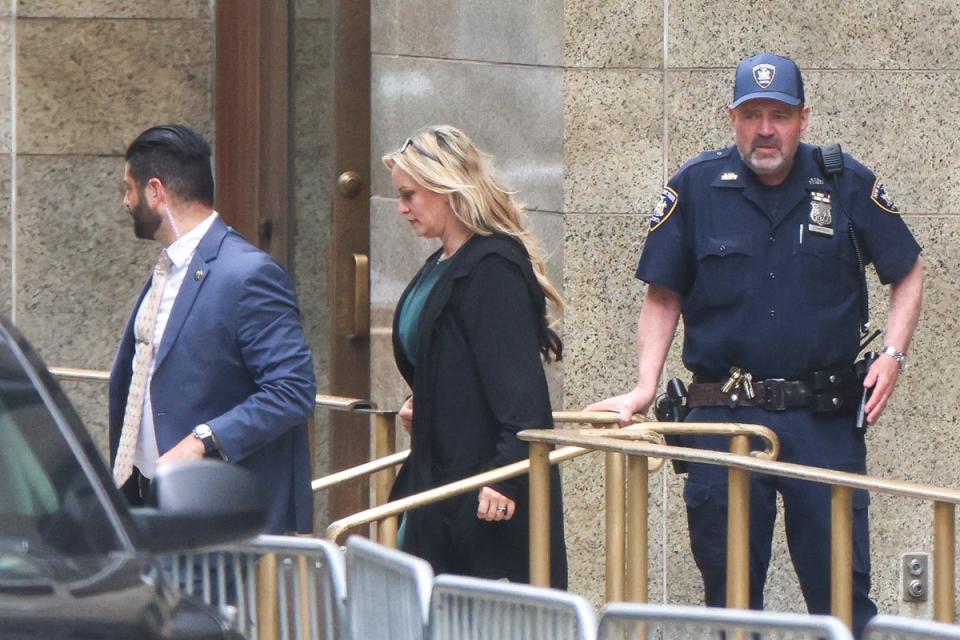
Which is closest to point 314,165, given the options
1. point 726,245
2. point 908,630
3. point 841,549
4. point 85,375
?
point 85,375

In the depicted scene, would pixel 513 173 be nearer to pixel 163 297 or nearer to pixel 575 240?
pixel 575 240

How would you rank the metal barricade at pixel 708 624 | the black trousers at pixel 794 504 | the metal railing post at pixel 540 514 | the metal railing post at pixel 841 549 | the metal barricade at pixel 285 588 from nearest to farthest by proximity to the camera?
the metal barricade at pixel 708 624 < the metal barricade at pixel 285 588 < the metal railing post at pixel 841 549 < the metal railing post at pixel 540 514 < the black trousers at pixel 794 504

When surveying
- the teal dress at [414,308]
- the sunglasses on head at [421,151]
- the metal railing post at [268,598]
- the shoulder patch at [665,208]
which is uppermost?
the sunglasses on head at [421,151]

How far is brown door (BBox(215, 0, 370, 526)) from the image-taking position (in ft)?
25.6

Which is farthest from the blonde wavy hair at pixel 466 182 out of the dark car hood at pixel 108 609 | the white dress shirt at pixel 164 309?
the dark car hood at pixel 108 609

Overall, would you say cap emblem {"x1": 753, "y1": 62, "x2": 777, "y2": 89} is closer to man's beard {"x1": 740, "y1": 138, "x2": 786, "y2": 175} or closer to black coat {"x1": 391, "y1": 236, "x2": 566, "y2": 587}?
man's beard {"x1": 740, "y1": 138, "x2": 786, "y2": 175}

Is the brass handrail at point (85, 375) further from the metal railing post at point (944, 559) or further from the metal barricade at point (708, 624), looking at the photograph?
the metal barricade at point (708, 624)

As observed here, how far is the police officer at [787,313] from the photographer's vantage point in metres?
5.71

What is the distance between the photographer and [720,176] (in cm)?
592

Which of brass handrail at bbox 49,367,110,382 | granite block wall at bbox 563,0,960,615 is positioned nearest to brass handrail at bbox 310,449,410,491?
brass handrail at bbox 49,367,110,382

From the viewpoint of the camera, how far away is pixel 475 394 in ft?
16.8

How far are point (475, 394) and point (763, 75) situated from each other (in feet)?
4.60

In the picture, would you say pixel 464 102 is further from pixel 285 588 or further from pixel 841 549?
pixel 285 588

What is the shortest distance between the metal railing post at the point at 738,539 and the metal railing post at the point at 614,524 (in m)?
0.36
